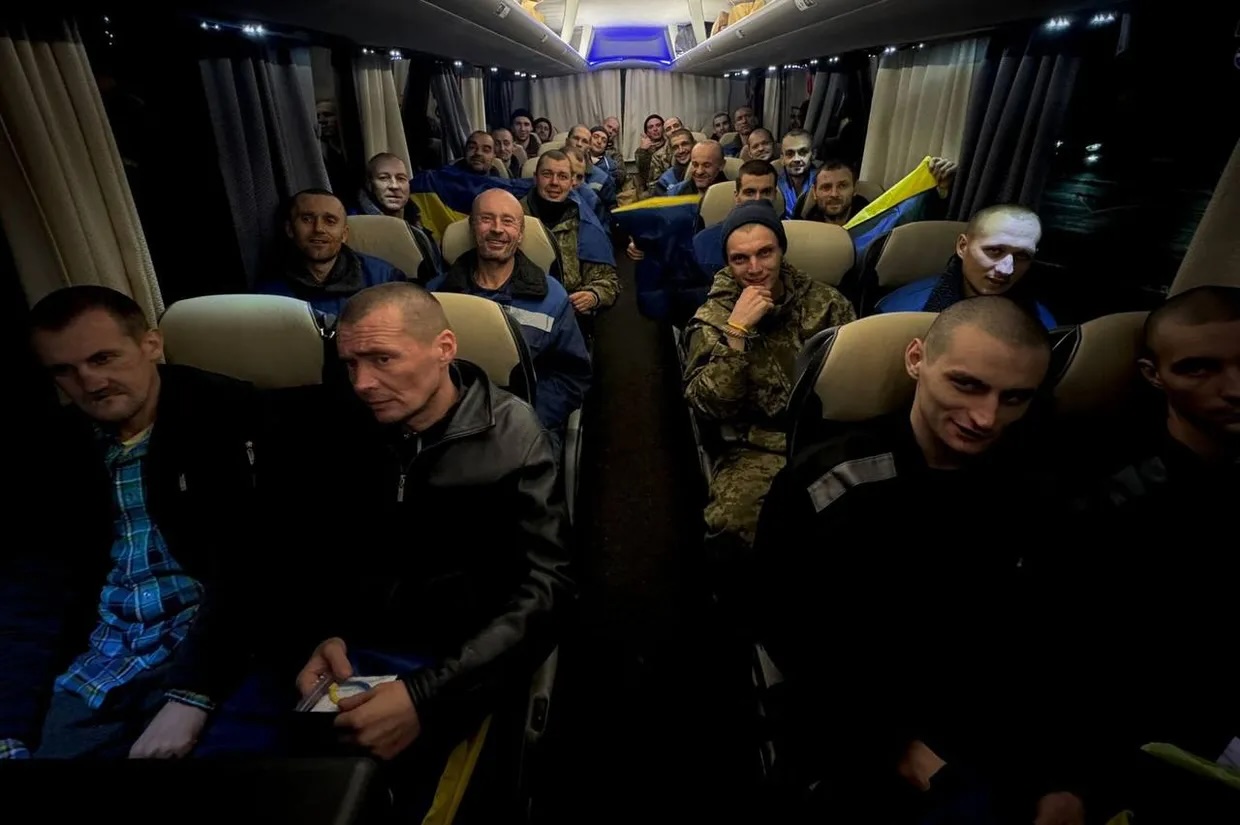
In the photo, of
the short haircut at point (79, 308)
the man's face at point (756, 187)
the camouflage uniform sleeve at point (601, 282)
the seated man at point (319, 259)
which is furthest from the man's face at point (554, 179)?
the short haircut at point (79, 308)

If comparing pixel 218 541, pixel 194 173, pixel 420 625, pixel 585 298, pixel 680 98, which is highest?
pixel 680 98

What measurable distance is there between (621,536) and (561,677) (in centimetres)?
93

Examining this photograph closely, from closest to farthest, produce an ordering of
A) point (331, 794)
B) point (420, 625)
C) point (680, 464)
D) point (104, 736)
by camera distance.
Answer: point (331, 794)
point (104, 736)
point (420, 625)
point (680, 464)

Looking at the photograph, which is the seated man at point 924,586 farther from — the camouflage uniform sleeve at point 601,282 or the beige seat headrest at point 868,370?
the camouflage uniform sleeve at point 601,282

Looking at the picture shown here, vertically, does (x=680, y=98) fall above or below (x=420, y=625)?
above

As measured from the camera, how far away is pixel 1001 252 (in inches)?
104

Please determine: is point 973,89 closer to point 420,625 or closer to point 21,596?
point 420,625

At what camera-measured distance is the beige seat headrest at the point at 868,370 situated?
1887 millimetres

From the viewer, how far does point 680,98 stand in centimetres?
1633

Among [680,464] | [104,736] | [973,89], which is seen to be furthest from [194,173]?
[973,89]

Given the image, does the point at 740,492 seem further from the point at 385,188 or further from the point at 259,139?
the point at 385,188

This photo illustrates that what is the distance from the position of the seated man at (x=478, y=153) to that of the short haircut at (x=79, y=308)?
4978 millimetres

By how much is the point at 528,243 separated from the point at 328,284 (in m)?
1.22

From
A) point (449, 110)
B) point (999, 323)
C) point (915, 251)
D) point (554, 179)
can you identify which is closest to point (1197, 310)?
point (999, 323)
